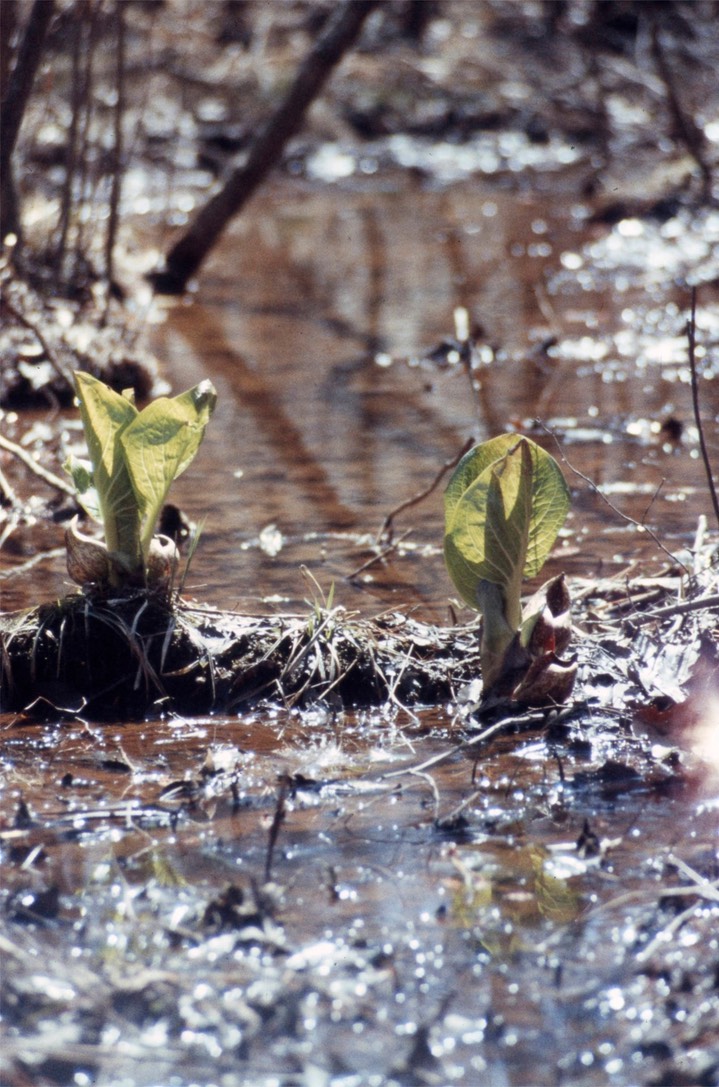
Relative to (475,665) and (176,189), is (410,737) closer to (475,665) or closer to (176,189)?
(475,665)

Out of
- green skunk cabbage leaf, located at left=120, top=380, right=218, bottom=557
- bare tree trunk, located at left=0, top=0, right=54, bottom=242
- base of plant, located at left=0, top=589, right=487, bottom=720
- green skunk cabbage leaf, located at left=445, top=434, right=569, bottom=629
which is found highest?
bare tree trunk, located at left=0, top=0, right=54, bottom=242

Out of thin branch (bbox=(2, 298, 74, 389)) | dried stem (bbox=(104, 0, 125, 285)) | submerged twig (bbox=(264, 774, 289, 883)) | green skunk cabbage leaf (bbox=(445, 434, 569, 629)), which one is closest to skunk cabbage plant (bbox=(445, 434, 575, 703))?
green skunk cabbage leaf (bbox=(445, 434, 569, 629))

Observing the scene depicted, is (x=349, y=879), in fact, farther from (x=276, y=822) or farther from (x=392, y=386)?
(x=392, y=386)

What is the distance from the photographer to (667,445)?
5273 millimetres

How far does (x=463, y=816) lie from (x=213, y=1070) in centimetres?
81

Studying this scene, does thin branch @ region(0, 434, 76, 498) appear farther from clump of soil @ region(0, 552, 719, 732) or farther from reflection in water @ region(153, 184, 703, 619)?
clump of soil @ region(0, 552, 719, 732)

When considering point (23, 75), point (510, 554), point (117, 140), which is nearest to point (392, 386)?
point (117, 140)

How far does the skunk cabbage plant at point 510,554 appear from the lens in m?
2.88

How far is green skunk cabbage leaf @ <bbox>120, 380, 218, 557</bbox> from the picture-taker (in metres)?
2.99

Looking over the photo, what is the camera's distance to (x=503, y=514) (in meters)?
2.90

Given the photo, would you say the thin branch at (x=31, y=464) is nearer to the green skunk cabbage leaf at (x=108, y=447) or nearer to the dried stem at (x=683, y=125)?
the green skunk cabbage leaf at (x=108, y=447)

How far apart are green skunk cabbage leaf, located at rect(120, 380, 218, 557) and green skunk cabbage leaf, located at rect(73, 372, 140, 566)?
0.03m

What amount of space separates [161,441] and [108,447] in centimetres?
14

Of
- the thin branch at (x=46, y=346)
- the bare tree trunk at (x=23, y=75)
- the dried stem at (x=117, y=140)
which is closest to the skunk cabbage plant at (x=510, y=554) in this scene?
the thin branch at (x=46, y=346)
